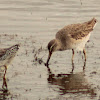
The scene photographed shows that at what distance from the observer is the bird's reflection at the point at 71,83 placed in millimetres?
9750

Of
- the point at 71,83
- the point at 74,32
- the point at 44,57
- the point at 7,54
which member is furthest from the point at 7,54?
the point at 74,32

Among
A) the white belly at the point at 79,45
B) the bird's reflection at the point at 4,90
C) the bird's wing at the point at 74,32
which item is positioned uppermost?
the bird's wing at the point at 74,32

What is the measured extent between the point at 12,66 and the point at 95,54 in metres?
3.04

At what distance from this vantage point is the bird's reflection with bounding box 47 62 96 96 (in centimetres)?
975

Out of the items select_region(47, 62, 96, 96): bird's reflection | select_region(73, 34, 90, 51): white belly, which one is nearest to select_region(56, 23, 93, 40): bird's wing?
select_region(73, 34, 90, 51): white belly

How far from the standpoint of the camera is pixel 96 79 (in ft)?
35.0

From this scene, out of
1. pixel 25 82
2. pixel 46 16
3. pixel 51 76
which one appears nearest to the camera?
pixel 25 82

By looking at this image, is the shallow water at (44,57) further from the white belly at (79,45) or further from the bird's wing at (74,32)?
the bird's wing at (74,32)

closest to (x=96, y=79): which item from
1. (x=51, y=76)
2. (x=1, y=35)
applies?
(x=51, y=76)

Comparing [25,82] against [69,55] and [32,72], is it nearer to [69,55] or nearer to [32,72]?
[32,72]

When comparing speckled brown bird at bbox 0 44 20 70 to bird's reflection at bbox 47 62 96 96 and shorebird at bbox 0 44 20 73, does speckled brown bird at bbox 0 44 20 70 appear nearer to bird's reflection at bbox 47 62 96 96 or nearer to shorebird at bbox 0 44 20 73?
shorebird at bbox 0 44 20 73

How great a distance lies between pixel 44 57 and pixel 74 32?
132cm

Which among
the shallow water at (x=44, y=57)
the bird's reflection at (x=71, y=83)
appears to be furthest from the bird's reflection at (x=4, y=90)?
the bird's reflection at (x=71, y=83)

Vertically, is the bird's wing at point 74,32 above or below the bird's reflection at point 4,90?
above
